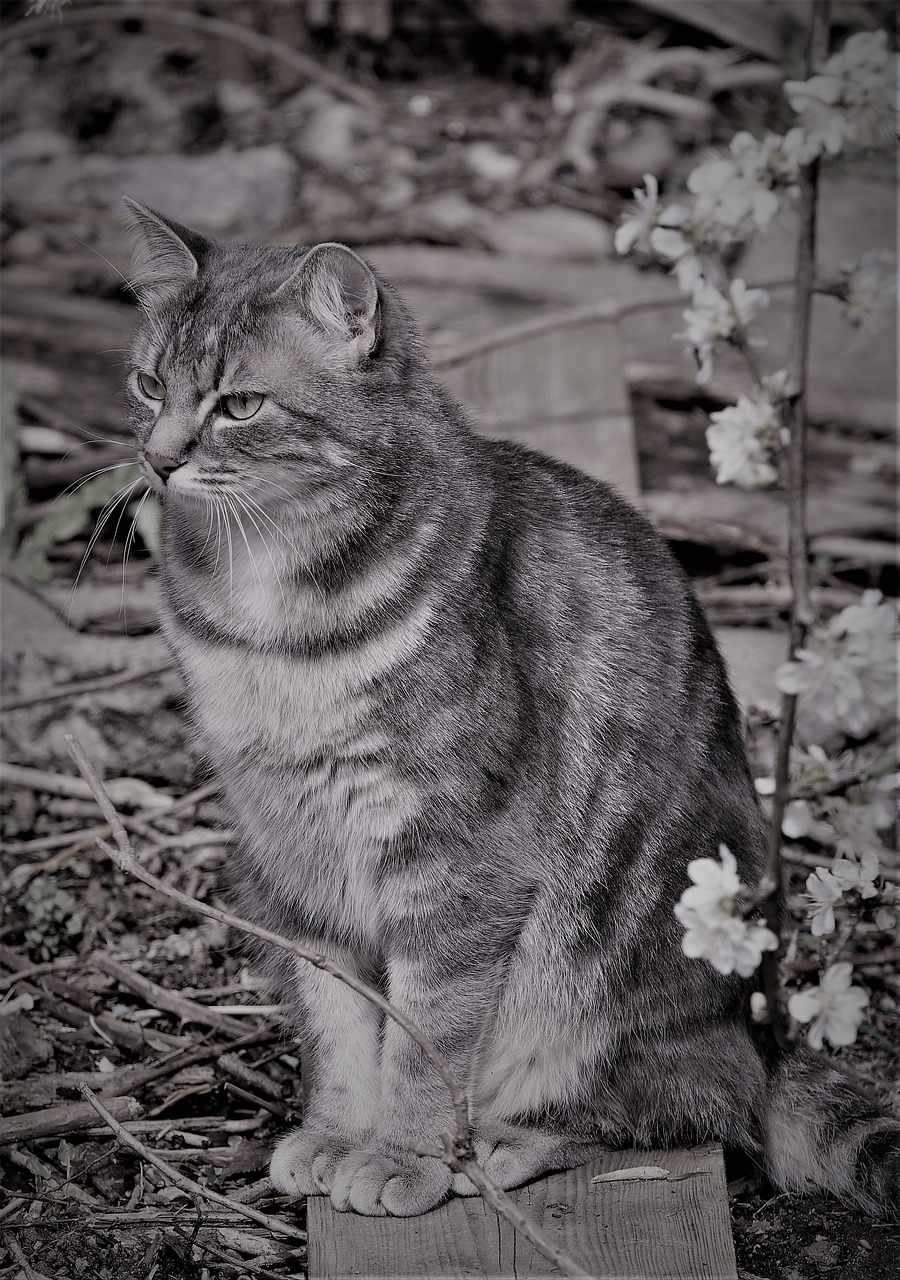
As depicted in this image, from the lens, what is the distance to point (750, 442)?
175 centimetres

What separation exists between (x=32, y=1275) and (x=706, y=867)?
1.28 m

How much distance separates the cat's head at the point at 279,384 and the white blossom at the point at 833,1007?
1.07m

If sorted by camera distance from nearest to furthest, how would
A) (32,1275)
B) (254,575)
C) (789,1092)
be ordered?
(32,1275) < (254,575) < (789,1092)

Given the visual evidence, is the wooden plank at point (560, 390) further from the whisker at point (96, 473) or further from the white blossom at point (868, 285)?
the white blossom at point (868, 285)

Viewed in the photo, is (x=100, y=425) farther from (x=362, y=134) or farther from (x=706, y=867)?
(x=706, y=867)

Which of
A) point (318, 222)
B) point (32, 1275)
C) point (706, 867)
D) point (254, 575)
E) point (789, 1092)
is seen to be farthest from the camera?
point (318, 222)

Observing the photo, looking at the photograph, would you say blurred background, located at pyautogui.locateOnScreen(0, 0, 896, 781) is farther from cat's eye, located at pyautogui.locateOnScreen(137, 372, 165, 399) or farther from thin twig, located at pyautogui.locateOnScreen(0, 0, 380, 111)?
cat's eye, located at pyautogui.locateOnScreen(137, 372, 165, 399)

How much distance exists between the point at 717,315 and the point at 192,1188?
166cm

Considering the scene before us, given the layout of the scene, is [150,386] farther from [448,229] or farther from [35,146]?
[35,146]

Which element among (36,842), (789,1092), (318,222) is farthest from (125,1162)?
(318,222)

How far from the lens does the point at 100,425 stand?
4.50m

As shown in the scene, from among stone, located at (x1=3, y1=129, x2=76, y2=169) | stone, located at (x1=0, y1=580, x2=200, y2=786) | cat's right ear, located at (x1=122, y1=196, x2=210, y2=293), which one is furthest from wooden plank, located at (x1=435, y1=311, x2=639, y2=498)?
stone, located at (x1=3, y1=129, x2=76, y2=169)

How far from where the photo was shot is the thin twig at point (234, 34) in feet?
21.0

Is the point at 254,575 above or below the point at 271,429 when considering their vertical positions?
below
